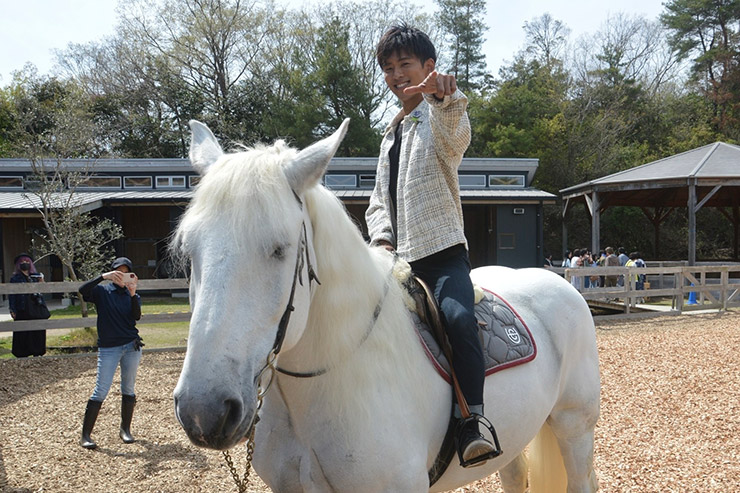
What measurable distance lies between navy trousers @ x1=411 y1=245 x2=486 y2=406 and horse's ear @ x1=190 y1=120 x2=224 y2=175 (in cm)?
100

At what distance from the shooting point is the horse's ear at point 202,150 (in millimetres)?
1764

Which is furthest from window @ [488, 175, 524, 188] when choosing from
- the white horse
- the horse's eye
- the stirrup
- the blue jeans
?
the horse's eye

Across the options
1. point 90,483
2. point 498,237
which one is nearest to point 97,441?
point 90,483

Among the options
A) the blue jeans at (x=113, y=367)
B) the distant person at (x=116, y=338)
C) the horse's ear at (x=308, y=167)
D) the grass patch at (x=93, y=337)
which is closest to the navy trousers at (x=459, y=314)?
the horse's ear at (x=308, y=167)

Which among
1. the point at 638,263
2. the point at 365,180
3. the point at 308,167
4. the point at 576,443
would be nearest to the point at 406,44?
the point at 308,167

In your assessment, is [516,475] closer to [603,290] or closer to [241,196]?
[241,196]

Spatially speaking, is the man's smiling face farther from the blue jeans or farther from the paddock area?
the blue jeans

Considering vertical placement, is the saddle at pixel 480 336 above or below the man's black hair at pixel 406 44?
below

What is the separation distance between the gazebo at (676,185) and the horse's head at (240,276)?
18181 millimetres

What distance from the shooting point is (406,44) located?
2312 mm

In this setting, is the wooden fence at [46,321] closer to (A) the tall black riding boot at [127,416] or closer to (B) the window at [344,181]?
(A) the tall black riding boot at [127,416]

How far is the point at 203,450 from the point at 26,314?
6.10 meters

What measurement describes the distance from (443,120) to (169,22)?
31.9 meters

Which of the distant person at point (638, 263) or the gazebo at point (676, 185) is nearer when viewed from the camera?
the distant person at point (638, 263)
